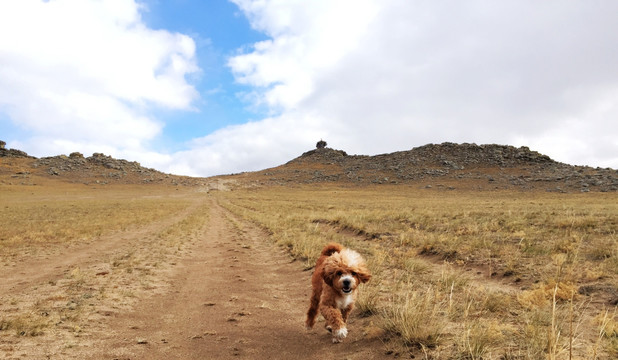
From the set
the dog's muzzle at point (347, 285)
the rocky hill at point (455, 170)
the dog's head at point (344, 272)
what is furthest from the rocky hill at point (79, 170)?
the dog's muzzle at point (347, 285)

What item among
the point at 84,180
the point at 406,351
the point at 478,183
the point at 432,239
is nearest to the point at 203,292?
the point at 406,351

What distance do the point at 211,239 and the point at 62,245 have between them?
6658 mm

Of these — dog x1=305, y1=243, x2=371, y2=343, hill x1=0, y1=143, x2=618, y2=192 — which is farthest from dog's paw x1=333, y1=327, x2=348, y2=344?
hill x1=0, y1=143, x2=618, y2=192

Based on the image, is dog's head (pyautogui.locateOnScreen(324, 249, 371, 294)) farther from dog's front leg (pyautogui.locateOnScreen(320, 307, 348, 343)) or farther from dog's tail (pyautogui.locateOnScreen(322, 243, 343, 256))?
dog's tail (pyautogui.locateOnScreen(322, 243, 343, 256))

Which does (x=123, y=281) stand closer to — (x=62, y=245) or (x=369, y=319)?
(x=369, y=319)

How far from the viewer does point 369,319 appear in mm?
5215

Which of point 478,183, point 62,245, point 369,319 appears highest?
point 478,183

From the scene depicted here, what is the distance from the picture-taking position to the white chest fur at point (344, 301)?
4582mm

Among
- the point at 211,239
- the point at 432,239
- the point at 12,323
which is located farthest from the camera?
the point at 211,239

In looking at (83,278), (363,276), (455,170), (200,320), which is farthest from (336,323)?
(455,170)

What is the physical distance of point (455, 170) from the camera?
8044 centimetres

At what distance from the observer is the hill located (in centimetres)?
6631

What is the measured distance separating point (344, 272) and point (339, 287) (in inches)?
8.6

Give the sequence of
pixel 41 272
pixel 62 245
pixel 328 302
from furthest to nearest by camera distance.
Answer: pixel 62 245 < pixel 41 272 < pixel 328 302
